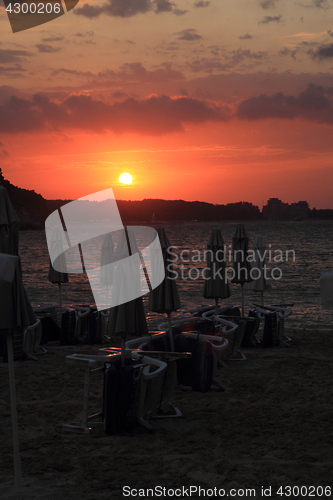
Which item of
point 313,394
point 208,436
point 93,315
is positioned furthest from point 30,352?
point 313,394

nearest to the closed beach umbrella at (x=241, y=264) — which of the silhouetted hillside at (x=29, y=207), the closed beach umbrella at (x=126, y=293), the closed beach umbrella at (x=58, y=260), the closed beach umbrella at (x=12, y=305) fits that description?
the closed beach umbrella at (x=58, y=260)

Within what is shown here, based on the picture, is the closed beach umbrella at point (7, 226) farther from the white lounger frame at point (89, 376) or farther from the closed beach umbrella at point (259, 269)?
the closed beach umbrella at point (259, 269)

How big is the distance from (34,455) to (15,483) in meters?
0.89

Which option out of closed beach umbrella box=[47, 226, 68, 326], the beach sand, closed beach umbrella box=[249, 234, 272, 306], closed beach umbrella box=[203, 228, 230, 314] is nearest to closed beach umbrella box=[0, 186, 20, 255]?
the beach sand

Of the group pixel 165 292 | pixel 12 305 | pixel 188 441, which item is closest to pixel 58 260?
pixel 165 292

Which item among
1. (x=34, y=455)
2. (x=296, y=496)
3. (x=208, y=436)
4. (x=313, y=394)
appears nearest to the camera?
(x=296, y=496)

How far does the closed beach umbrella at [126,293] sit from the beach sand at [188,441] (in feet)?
4.49

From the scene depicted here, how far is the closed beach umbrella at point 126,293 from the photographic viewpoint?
6.25 m

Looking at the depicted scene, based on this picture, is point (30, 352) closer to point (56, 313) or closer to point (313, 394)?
point (56, 313)

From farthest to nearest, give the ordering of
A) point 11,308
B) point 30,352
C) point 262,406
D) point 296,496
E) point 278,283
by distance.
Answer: point 278,283 → point 30,352 → point 262,406 → point 296,496 → point 11,308

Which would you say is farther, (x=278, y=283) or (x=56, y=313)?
(x=278, y=283)

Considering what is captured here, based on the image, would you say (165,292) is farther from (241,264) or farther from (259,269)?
(259,269)

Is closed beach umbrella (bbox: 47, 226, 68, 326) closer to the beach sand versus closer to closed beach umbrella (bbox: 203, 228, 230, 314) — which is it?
the beach sand

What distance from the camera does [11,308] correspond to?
4.26 m
